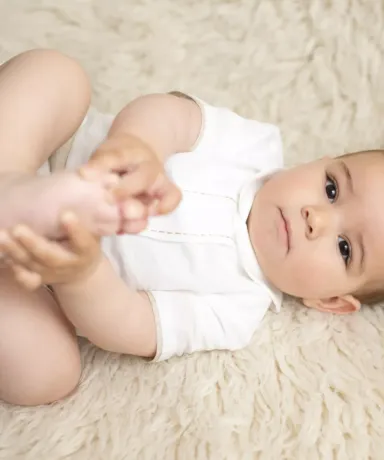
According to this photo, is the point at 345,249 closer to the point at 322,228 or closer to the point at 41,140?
the point at 322,228

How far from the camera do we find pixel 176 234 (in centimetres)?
106

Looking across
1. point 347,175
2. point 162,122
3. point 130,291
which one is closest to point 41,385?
point 130,291

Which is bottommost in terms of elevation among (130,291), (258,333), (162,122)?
(258,333)

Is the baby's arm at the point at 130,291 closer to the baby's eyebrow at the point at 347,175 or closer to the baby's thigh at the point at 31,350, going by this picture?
the baby's thigh at the point at 31,350

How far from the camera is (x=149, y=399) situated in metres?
1.00

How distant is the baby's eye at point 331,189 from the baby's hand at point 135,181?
33 centimetres

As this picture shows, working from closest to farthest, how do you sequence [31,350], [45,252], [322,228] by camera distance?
[45,252] → [31,350] → [322,228]

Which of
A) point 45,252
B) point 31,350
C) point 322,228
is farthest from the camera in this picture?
point 322,228

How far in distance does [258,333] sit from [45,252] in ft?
1.48

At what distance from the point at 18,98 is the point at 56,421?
1.29ft

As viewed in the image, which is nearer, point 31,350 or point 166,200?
point 166,200

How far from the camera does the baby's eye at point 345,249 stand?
43.6 inches

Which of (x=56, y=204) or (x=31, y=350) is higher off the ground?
(x=56, y=204)

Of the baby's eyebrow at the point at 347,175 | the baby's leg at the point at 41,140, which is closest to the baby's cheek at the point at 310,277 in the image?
the baby's eyebrow at the point at 347,175
